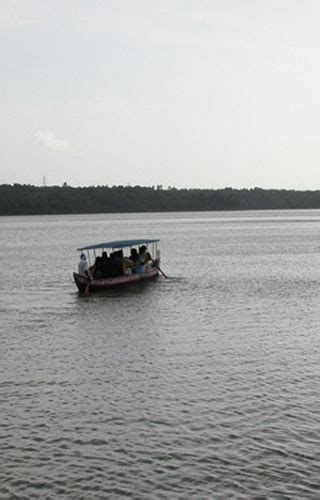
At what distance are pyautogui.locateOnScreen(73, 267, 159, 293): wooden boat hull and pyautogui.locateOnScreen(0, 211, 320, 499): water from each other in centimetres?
280

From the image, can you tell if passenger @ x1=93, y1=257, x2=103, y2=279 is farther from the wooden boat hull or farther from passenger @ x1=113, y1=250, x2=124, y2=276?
passenger @ x1=113, y1=250, x2=124, y2=276

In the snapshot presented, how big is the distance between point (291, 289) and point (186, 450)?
2508 centimetres

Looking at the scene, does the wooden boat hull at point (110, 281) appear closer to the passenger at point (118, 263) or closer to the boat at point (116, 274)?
the boat at point (116, 274)

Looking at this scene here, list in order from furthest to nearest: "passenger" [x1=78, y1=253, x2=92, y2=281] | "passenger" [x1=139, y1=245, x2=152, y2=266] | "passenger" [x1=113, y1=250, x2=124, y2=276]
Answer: "passenger" [x1=139, y1=245, x2=152, y2=266] < "passenger" [x1=113, y1=250, x2=124, y2=276] < "passenger" [x1=78, y1=253, x2=92, y2=281]

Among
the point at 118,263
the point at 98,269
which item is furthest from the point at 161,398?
the point at 118,263

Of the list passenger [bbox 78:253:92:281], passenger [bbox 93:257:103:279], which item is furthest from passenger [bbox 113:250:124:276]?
passenger [bbox 78:253:92:281]

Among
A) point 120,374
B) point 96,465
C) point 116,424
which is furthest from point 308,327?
point 96,465

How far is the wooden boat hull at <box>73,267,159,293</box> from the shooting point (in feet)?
114

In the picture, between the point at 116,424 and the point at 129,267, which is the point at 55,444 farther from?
the point at 129,267

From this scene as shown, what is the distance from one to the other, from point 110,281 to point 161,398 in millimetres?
20576

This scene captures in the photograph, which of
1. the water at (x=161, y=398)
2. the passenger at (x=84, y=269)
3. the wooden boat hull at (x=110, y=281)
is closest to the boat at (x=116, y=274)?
the wooden boat hull at (x=110, y=281)

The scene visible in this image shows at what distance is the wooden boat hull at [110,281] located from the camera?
3478 centimetres

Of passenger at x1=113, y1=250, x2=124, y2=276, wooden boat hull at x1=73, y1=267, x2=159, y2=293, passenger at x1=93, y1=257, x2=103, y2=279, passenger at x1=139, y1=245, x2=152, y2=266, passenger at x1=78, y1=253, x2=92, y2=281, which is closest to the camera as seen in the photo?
wooden boat hull at x1=73, y1=267, x2=159, y2=293

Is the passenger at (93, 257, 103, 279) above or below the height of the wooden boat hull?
above
